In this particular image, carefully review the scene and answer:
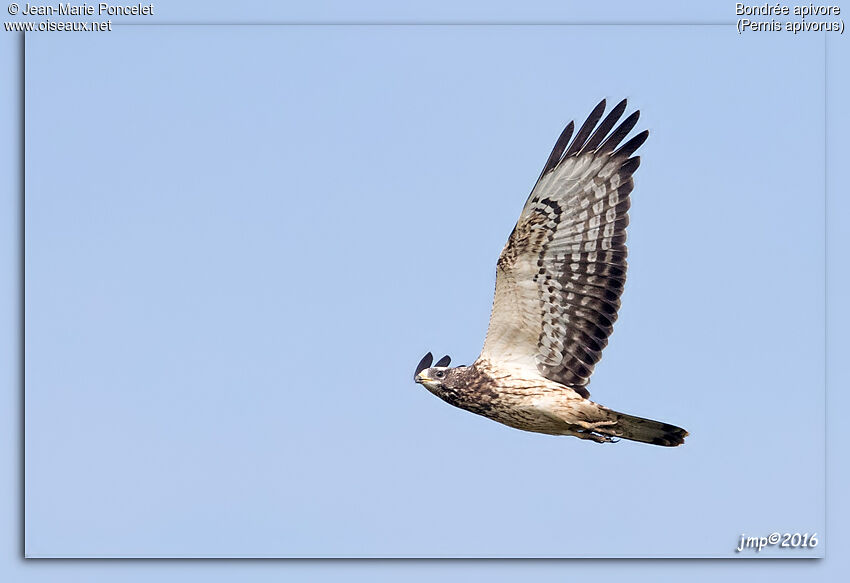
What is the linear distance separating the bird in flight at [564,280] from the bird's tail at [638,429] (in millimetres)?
46

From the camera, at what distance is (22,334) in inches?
394

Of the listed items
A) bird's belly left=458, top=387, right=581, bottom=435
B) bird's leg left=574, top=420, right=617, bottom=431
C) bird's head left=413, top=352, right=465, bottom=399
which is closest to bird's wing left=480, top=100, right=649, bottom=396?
bird's belly left=458, top=387, right=581, bottom=435

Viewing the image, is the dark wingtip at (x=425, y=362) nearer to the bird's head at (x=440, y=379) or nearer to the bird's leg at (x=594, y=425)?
the bird's head at (x=440, y=379)

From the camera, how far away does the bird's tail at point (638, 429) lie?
892cm

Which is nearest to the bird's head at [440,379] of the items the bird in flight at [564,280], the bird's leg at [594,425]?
the bird in flight at [564,280]

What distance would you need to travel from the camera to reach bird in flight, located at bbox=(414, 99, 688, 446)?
30.2 ft

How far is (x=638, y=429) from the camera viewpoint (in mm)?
8992

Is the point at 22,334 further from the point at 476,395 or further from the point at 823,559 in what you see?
the point at 823,559

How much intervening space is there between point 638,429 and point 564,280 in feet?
3.43

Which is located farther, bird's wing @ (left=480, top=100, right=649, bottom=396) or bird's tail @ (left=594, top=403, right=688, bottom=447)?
bird's wing @ (left=480, top=100, right=649, bottom=396)

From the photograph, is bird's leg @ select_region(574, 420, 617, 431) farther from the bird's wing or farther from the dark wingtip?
the dark wingtip

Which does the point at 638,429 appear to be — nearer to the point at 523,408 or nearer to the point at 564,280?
the point at 523,408

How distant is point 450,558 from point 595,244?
2.34 metres

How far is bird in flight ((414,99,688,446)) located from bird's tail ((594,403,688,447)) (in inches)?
1.8
